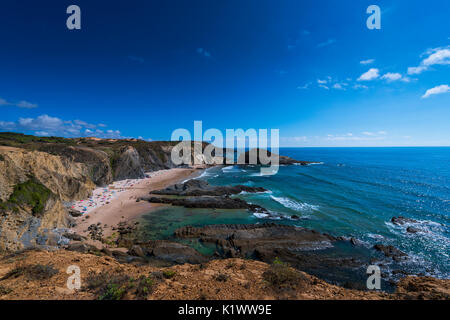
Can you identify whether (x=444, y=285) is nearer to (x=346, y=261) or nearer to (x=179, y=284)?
(x=346, y=261)

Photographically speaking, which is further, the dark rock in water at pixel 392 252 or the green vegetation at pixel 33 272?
the dark rock in water at pixel 392 252

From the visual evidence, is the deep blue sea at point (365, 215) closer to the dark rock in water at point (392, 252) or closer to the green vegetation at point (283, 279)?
the dark rock in water at point (392, 252)

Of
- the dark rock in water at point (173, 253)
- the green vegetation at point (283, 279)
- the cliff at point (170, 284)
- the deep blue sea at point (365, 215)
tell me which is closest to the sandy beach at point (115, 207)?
the deep blue sea at point (365, 215)

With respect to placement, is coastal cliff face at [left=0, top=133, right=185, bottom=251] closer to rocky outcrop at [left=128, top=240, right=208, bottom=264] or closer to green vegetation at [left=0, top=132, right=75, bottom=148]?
green vegetation at [left=0, top=132, right=75, bottom=148]

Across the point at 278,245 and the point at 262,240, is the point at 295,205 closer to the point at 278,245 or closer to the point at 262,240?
the point at 278,245

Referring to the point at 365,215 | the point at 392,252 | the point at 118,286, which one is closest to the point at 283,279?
the point at 118,286

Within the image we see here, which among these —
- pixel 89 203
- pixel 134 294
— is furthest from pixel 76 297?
Result: pixel 89 203
